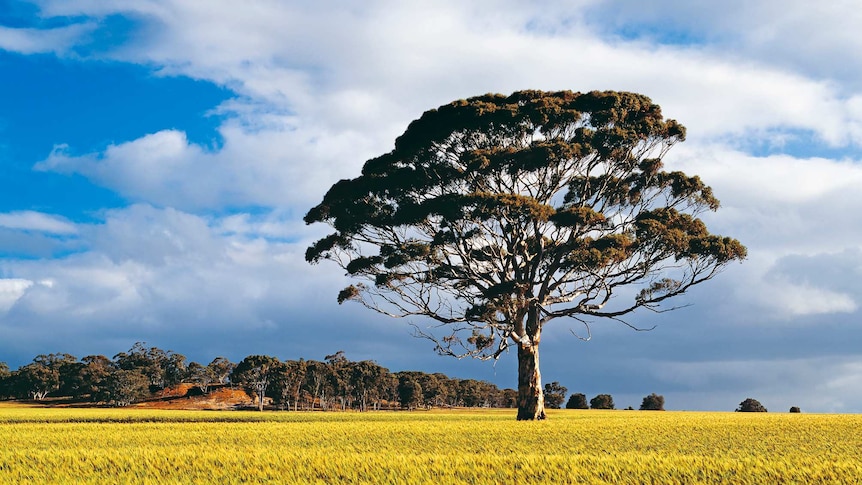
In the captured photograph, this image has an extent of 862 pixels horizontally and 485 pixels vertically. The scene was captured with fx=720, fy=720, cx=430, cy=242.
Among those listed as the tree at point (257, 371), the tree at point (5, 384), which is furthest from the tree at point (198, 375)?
the tree at point (5, 384)

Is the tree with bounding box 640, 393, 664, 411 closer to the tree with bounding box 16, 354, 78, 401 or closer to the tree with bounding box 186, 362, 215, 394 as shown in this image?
the tree with bounding box 186, 362, 215, 394

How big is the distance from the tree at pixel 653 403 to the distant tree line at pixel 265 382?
39.7m

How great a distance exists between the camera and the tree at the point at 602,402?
101438mm

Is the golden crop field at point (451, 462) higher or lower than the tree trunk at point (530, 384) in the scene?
lower

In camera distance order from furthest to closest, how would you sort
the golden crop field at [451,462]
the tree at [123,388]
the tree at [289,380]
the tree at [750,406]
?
the tree at [123,388] < the tree at [289,380] < the tree at [750,406] < the golden crop field at [451,462]

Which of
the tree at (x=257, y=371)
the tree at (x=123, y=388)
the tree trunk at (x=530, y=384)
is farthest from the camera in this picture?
the tree at (x=123, y=388)

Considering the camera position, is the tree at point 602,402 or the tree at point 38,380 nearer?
the tree at point 602,402

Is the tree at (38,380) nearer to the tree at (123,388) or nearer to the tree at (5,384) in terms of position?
the tree at (5,384)

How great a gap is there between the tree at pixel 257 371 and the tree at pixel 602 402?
51.1 m

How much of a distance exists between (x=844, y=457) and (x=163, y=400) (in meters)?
123

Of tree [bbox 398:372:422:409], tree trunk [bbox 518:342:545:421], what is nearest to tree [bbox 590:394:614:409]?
tree [bbox 398:372:422:409]

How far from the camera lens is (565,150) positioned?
3884 centimetres

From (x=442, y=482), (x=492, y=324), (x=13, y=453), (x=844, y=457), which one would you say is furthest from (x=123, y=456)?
(x=492, y=324)

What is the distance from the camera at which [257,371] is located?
391 feet
